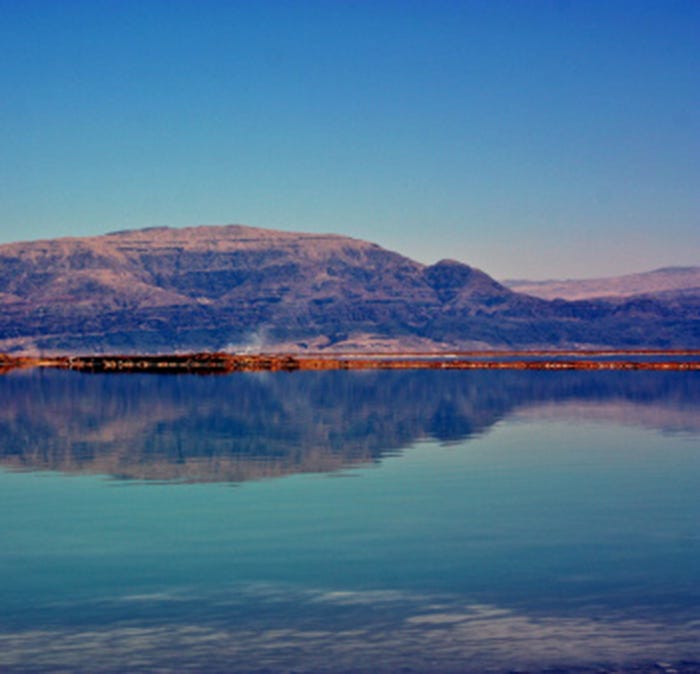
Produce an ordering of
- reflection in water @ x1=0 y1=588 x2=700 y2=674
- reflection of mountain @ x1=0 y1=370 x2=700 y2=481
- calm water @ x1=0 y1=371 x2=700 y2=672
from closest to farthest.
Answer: reflection in water @ x1=0 y1=588 x2=700 y2=674, calm water @ x1=0 y1=371 x2=700 y2=672, reflection of mountain @ x1=0 y1=370 x2=700 y2=481

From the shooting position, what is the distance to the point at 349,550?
27.3 m

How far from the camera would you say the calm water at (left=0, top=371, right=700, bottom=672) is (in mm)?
19344

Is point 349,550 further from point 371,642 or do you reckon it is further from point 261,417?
point 261,417

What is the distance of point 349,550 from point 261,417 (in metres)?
47.3

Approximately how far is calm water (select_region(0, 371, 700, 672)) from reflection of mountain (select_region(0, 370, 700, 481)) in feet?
1.51

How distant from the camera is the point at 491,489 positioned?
3794 centimetres

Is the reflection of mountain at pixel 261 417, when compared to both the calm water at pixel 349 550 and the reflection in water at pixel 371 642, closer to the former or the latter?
the calm water at pixel 349 550

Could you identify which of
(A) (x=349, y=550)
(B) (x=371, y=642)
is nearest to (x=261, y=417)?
(A) (x=349, y=550)

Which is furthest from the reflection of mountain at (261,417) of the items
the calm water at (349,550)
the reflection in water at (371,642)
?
the reflection in water at (371,642)

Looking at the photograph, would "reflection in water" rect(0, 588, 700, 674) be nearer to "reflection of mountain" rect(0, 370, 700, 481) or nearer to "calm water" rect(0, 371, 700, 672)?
"calm water" rect(0, 371, 700, 672)

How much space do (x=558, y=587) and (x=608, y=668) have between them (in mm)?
5332

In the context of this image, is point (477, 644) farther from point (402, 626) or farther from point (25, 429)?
point (25, 429)

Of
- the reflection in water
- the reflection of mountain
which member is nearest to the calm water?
the reflection in water

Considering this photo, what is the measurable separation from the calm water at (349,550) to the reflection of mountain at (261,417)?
461 mm
